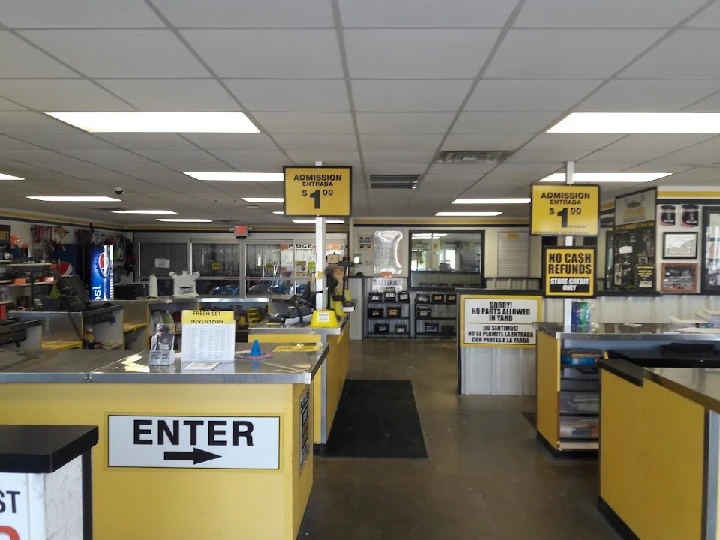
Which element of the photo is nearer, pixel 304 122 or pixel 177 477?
pixel 177 477

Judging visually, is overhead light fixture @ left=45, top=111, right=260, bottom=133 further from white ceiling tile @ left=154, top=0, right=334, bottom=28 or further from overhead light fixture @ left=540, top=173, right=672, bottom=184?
overhead light fixture @ left=540, top=173, right=672, bottom=184

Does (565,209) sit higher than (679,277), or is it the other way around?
(565,209)

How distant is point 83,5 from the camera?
2029 millimetres

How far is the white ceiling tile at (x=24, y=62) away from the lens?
239cm

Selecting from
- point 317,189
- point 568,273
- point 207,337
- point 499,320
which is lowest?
point 499,320

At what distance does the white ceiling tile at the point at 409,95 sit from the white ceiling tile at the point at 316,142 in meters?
0.80

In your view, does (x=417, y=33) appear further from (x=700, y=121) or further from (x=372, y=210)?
(x=372, y=210)

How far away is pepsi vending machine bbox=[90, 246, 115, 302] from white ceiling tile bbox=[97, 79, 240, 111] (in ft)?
30.6

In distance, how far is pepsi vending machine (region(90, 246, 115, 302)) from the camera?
1157 cm

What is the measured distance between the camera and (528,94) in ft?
10.1

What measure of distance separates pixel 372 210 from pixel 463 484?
6.81 metres

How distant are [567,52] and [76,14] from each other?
7.49ft

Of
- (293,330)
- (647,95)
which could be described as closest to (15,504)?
(293,330)

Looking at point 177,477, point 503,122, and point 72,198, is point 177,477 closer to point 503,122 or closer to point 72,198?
point 503,122
